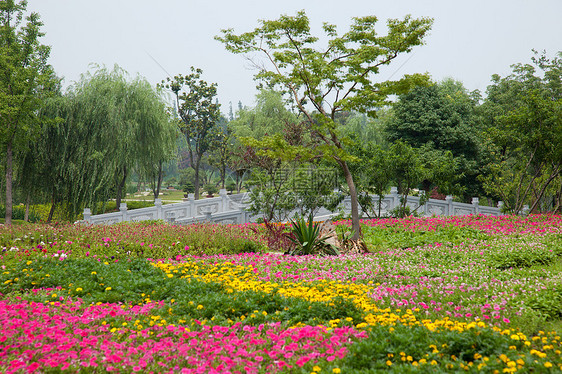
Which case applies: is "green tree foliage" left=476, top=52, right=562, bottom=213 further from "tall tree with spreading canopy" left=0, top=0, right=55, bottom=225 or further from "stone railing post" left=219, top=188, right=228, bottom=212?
"tall tree with spreading canopy" left=0, top=0, right=55, bottom=225

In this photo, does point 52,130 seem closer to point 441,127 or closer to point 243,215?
point 243,215

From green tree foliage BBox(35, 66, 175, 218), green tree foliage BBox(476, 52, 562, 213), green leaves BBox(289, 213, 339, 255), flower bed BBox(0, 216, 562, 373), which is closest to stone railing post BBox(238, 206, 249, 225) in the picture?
green tree foliage BBox(35, 66, 175, 218)

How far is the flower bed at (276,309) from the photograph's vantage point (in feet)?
11.2

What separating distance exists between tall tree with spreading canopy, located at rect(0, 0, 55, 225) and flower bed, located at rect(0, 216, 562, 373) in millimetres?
8289

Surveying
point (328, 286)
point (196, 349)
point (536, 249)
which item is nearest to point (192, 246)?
point (328, 286)

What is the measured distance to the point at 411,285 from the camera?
604 cm

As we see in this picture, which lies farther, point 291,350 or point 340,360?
point 291,350

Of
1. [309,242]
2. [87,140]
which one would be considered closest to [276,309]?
[309,242]

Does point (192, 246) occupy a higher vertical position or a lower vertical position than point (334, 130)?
lower

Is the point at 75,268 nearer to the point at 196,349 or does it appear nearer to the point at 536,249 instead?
the point at 196,349

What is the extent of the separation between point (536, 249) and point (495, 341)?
5.57 m

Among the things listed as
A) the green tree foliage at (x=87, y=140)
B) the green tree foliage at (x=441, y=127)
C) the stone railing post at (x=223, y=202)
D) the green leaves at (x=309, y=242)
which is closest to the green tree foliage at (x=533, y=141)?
the green tree foliage at (x=441, y=127)

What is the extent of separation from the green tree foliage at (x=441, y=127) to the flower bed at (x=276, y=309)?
14.0 m

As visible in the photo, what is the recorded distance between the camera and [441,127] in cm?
2236
